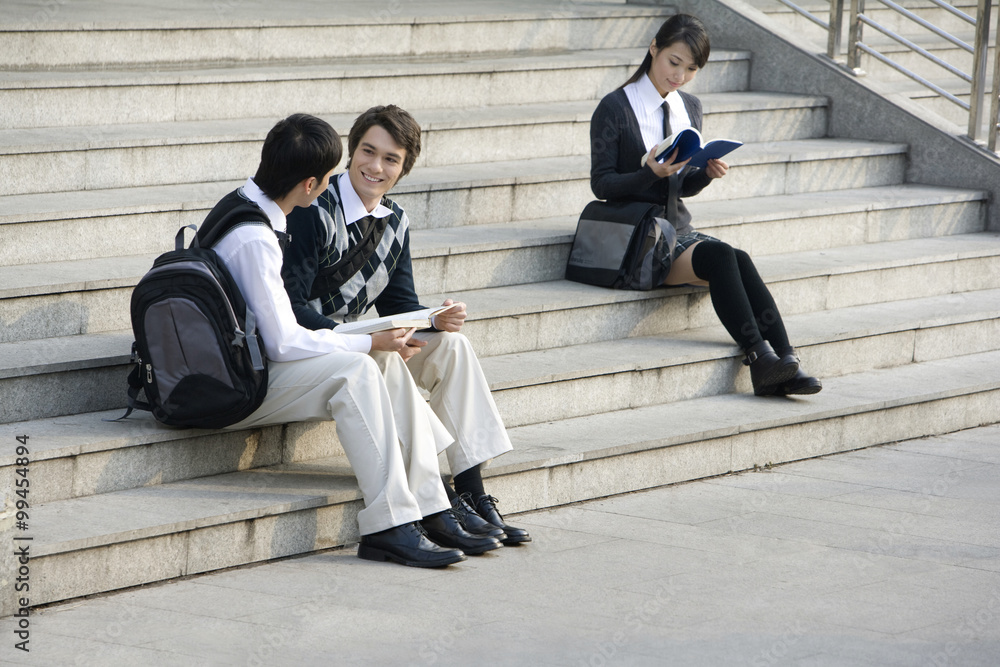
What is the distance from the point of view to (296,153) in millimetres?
4355

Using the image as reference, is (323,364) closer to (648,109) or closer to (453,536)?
(453,536)

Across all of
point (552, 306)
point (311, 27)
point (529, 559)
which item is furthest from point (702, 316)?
point (311, 27)

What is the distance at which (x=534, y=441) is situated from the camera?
17.6 ft

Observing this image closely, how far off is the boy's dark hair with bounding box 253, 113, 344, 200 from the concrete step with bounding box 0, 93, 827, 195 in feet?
6.19

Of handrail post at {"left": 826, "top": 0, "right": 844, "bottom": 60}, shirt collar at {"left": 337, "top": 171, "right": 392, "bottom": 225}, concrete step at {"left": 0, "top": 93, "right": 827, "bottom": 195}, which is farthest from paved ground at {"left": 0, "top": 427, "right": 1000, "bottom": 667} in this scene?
handrail post at {"left": 826, "top": 0, "right": 844, "bottom": 60}

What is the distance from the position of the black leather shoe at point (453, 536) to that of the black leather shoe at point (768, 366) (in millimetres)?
1875

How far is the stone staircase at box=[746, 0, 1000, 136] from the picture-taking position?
9.29 metres

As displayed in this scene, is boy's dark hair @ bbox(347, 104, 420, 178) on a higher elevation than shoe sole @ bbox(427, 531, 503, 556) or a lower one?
higher

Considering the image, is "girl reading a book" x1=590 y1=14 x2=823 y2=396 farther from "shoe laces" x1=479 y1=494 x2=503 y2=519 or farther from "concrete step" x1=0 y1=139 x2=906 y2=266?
"shoe laces" x1=479 y1=494 x2=503 y2=519

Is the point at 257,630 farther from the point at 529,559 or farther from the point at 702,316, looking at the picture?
the point at 702,316

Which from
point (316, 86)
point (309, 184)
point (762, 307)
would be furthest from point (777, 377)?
point (316, 86)

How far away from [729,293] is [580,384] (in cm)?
83

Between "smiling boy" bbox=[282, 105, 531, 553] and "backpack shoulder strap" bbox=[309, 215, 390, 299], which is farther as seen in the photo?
"backpack shoulder strap" bbox=[309, 215, 390, 299]

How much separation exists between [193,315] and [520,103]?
414 centimetres
